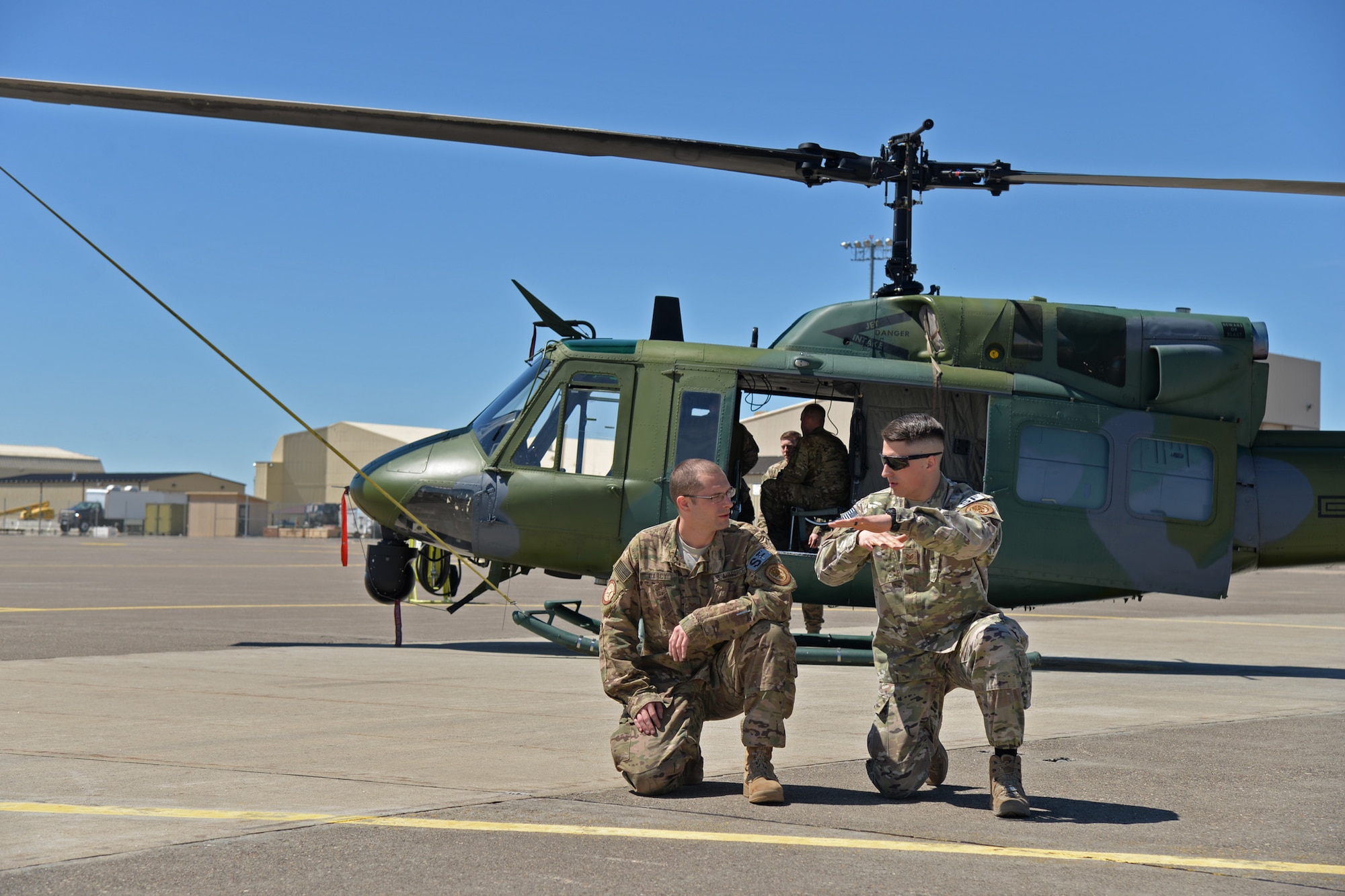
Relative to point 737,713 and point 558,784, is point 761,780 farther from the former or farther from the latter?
point 558,784

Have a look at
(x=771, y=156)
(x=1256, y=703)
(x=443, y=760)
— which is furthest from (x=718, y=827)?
(x=771, y=156)

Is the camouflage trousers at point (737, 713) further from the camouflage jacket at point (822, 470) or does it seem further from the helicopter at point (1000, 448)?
the camouflage jacket at point (822, 470)

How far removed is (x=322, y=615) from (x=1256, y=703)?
35.0ft

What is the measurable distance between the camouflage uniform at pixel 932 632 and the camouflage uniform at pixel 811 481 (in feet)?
19.6

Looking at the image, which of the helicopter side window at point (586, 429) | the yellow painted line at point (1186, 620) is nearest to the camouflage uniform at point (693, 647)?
the helicopter side window at point (586, 429)

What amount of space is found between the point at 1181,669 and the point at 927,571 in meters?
6.83

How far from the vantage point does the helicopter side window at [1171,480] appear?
1084 cm

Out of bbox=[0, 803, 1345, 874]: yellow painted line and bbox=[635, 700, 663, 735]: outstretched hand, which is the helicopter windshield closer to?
bbox=[635, 700, 663, 735]: outstretched hand

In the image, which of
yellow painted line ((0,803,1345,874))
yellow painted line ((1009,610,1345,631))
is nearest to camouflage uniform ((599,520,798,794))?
yellow painted line ((0,803,1345,874))

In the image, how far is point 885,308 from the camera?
36.4 ft

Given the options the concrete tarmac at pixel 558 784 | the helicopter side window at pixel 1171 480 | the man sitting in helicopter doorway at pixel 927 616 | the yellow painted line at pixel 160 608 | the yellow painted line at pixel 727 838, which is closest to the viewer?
the concrete tarmac at pixel 558 784

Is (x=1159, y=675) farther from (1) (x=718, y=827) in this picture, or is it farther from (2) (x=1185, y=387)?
(1) (x=718, y=827)

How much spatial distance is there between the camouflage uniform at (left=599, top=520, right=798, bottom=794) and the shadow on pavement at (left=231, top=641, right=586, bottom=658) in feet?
19.5

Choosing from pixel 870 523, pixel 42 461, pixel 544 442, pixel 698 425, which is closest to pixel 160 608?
pixel 544 442
